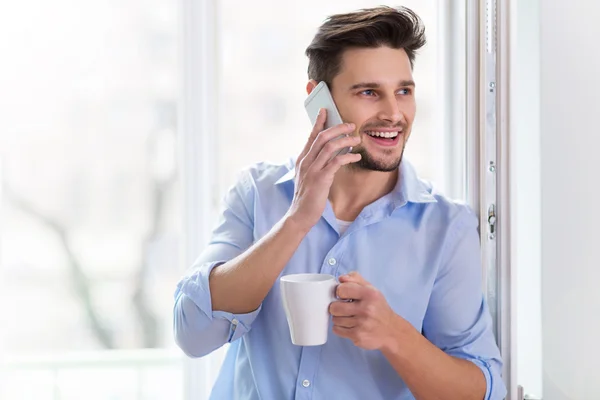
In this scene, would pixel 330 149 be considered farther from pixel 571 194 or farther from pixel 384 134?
pixel 571 194

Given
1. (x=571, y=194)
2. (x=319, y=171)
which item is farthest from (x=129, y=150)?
(x=571, y=194)

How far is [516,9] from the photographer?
1.26 metres

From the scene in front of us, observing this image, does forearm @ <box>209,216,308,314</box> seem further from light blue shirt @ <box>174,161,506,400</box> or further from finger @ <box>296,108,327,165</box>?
finger @ <box>296,108,327,165</box>

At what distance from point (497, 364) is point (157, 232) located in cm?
86

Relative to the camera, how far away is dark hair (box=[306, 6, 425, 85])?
3.87ft

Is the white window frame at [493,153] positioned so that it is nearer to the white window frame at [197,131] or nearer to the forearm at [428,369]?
the forearm at [428,369]

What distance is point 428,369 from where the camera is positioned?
41.0 inches

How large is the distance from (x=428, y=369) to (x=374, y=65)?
0.57 meters

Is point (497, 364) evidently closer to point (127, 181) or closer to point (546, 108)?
point (546, 108)

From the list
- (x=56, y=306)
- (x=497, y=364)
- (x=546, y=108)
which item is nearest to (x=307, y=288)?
(x=497, y=364)

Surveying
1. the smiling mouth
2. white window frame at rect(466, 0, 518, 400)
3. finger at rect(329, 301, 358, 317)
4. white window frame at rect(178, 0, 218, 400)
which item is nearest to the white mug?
finger at rect(329, 301, 358, 317)

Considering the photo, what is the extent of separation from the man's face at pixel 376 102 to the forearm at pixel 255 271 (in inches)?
8.8

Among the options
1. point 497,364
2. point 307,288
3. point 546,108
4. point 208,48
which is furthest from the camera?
point 208,48

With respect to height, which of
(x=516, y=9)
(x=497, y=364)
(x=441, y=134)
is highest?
(x=516, y=9)
